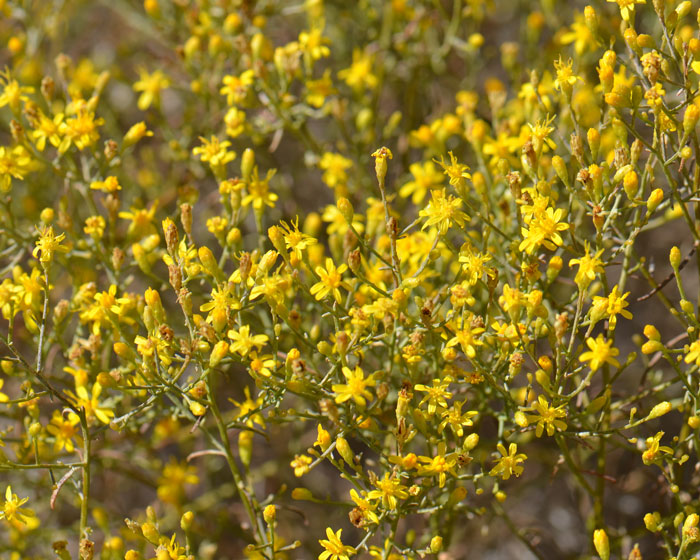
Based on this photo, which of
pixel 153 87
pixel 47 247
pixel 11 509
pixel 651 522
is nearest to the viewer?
pixel 651 522

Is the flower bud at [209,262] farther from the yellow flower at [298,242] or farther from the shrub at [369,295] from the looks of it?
the yellow flower at [298,242]

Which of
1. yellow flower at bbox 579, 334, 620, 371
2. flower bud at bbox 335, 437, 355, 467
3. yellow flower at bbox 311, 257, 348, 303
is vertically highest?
yellow flower at bbox 311, 257, 348, 303

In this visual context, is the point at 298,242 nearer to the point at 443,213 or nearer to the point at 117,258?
the point at 443,213

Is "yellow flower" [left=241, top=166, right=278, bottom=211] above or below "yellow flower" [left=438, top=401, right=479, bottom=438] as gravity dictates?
above

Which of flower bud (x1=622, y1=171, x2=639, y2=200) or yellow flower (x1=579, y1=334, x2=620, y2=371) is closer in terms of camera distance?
yellow flower (x1=579, y1=334, x2=620, y2=371)

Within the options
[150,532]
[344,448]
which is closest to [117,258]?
[150,532]

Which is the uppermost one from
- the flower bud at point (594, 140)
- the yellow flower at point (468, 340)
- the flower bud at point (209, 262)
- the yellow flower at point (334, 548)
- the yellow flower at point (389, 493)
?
the flower bud at point (594, 140)

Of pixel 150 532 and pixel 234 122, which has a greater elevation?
pixel 234 122

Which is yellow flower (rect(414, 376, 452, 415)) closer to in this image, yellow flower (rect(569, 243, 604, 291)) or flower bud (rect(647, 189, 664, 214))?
yellow flower (rect(569, 243, 604, 291))

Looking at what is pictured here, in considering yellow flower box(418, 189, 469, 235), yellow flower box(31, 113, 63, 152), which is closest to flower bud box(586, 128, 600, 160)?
yellow flower box(418, 189, 469, 235)

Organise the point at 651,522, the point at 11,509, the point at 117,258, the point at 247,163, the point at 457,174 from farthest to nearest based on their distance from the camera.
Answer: the point at 247,163
the point at 117,258
the point at 457,174
the point at 11,509
the point at 651,522

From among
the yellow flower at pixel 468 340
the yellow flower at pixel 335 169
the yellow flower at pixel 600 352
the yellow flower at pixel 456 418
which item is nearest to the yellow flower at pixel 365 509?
the yellow flower at pixel 456 418

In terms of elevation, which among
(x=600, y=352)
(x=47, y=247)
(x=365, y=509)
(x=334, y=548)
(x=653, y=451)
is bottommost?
(x=334, y=548)
